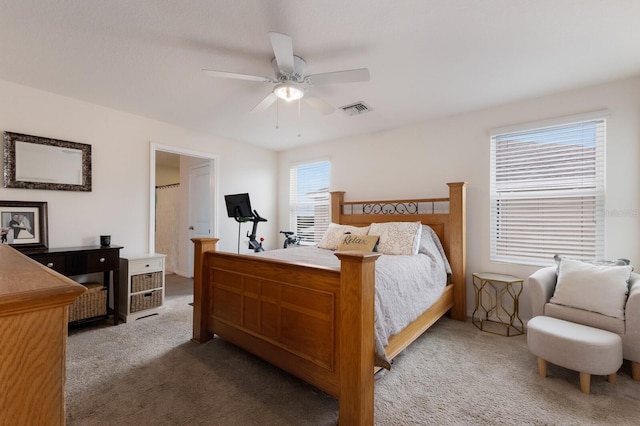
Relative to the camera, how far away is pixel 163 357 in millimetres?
2373

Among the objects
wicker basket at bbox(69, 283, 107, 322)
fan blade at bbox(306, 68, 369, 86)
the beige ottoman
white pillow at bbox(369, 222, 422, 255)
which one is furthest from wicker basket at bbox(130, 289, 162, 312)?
the beige ottoman

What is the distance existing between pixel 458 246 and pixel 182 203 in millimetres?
4745

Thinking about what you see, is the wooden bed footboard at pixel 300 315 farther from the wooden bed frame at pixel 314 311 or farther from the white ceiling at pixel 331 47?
the white ceiling at pixel 331 47

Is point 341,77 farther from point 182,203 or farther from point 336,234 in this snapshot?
point 182,203

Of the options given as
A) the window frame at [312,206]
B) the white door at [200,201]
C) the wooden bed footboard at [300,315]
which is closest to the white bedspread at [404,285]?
the wooden bed footboard at [300,315]

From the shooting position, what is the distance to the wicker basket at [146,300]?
3217 mm

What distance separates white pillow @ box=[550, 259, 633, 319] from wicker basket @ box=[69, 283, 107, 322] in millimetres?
4341

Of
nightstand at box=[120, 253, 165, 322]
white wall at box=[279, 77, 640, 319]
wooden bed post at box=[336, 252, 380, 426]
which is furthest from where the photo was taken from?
nightstand at box=[120, 253, 165, 322]

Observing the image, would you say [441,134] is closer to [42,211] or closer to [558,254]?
[558,254]

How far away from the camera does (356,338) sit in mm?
1567

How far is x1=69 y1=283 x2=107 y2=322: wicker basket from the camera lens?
2851mm

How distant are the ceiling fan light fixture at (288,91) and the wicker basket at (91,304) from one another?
271 cm

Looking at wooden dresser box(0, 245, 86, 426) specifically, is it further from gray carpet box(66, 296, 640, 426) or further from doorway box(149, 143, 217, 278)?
doorway box(149, 143, 217, 278)

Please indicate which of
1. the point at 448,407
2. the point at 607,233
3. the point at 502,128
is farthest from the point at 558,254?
the point at 448,407
